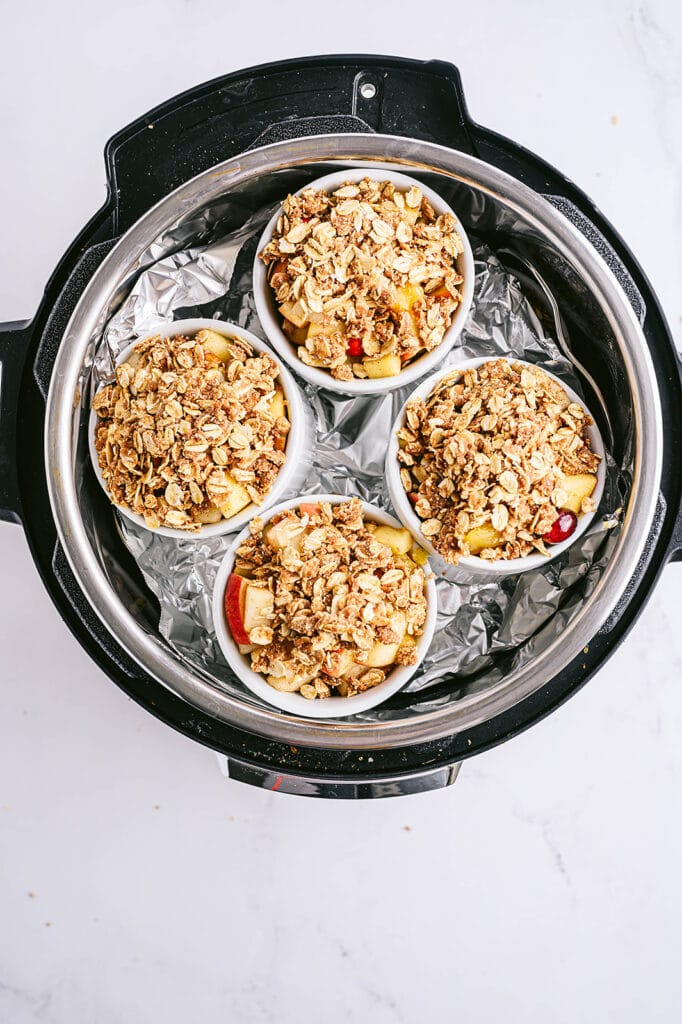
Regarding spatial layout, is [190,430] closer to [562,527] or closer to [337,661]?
[337,661]

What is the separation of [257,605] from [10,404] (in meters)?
0.39

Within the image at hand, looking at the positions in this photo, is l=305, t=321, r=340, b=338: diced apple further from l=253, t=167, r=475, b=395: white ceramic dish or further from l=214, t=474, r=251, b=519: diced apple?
l=214, t=474, r=251, b=519: diced apple

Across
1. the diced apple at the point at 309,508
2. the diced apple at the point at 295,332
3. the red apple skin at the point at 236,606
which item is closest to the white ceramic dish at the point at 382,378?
the diced apple at the point at 295,332

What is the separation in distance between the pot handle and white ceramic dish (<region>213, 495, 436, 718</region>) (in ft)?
0.88

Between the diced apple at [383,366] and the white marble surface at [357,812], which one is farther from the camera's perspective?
the white marble surface at [357,812]

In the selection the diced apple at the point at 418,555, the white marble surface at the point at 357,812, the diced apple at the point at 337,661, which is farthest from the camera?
the white marble surface at the point at 357,812

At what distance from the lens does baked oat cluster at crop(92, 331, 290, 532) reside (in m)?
0.94

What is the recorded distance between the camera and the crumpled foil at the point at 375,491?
3.34ft

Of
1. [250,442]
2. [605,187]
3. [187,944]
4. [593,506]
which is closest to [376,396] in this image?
[250,442]

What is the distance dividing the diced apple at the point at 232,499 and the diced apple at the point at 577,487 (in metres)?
0.38

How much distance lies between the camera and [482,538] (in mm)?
970

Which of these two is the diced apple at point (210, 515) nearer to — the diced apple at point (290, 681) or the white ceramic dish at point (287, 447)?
the white ceramic dish at point (287, 447)

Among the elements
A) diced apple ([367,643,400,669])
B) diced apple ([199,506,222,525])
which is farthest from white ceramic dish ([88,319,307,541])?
diced apple ([367,643,400,669])

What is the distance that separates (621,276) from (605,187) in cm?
35
